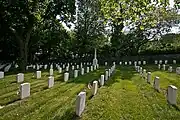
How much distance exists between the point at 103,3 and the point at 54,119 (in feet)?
15.2

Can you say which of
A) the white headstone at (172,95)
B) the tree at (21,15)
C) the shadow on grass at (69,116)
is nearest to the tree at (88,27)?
the tree at (21,15)

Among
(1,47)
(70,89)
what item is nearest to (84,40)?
(1,47)

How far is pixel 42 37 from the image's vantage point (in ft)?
120

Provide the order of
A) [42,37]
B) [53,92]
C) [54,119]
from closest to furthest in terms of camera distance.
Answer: [54,119], [53,92], [42,37]

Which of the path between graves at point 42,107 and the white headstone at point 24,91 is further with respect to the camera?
the white headstone at point 24,91

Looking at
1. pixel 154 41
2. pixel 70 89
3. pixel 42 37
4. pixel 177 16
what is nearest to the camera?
pixel 70 89

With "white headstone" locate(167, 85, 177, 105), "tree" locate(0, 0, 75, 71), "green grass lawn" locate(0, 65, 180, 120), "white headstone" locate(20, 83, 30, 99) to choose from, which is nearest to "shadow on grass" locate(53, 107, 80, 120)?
"green grass lawn" locate(0, 65, 180, 120)

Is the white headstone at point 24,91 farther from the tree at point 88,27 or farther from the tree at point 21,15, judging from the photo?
the tree at point 88,27

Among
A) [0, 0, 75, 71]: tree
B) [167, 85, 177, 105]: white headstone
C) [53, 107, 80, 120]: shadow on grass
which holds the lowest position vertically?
[53, 107, 80, 120]: shadow on grass

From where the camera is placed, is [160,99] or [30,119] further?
[160,99]

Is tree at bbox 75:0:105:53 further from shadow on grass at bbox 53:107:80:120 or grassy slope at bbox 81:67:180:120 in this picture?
shadow on grass at bbox 53:107:80:120

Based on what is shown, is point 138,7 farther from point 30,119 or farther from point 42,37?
point 42,37

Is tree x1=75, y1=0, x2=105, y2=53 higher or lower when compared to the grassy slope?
higher

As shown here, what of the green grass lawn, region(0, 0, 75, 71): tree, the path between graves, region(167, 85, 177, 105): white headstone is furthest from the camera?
region(0, 0, 75, 71): tree
